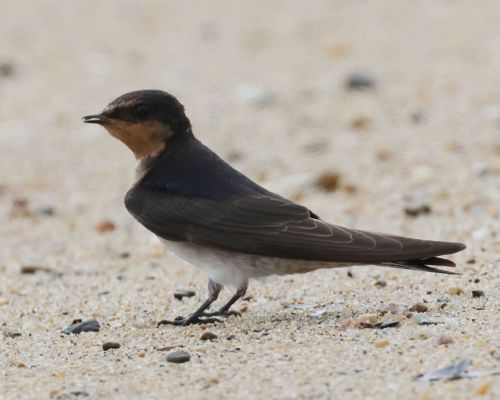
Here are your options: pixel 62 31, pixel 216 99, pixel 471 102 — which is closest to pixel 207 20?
pixel 62 31

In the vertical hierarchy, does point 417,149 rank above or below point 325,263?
above

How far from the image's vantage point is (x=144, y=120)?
5336 millimetres

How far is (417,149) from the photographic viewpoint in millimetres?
8508

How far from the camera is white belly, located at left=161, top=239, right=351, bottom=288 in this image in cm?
492

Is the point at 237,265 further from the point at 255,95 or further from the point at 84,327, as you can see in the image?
the point at 255,95

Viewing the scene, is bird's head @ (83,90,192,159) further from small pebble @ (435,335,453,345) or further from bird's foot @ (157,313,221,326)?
small pebble @ (435,335,453,345)

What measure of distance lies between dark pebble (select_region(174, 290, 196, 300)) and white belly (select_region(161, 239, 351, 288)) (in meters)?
0.61

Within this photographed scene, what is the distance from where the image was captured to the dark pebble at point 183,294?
18.5 ft

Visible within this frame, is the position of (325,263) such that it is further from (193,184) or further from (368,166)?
(368,166)

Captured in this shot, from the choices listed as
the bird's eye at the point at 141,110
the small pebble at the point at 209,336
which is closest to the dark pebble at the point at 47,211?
the bird's eye at the point at 141,110

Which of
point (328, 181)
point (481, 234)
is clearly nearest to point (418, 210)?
point (481, 234)

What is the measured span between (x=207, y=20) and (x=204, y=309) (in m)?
8.21

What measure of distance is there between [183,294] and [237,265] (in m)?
0.78

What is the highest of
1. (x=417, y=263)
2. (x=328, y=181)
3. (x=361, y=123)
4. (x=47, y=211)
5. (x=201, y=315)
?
(x=361, y=123)
